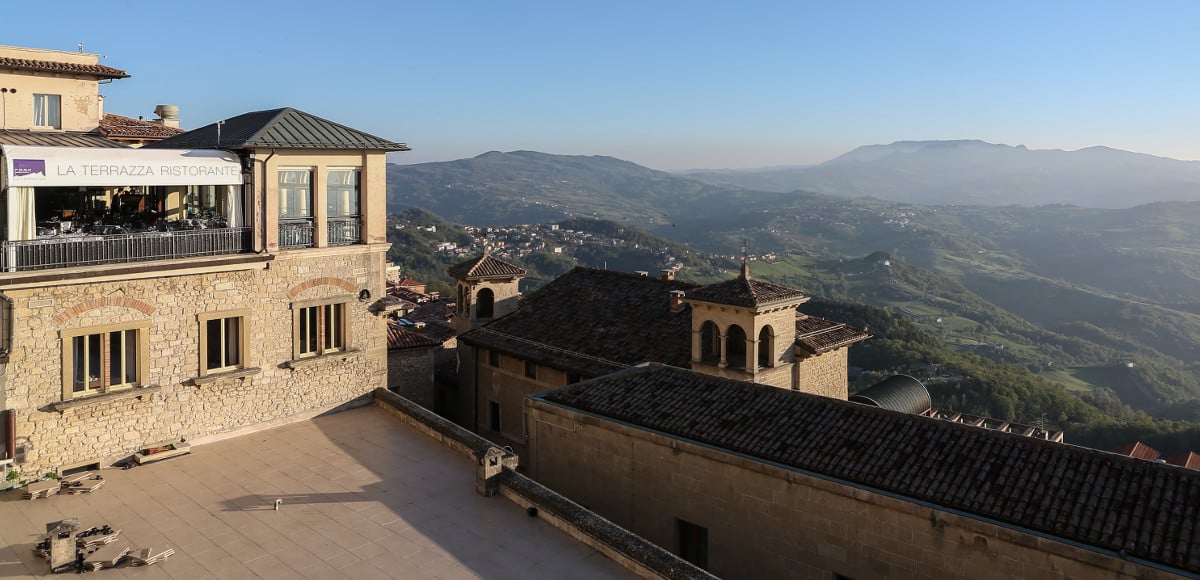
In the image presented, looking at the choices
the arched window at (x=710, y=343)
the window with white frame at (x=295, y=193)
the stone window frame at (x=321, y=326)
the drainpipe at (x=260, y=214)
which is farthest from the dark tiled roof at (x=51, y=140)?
the arched window at (x=710, y=343)

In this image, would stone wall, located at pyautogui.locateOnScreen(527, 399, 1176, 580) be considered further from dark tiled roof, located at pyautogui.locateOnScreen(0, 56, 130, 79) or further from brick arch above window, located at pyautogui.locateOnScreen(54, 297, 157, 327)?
dark tiled roof, located at pyautogui.locateOnScreen(0, 56, 130, 79)

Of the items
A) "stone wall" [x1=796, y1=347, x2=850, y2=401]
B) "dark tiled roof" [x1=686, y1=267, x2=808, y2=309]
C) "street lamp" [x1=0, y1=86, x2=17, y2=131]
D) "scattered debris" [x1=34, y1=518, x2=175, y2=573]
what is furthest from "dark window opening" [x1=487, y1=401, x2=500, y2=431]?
"street lamp" [x1=0, y1=86, x2=17, y2=131]

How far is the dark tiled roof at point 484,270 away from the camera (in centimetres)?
3086

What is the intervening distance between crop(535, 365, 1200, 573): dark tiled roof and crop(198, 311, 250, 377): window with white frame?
736 centimetres

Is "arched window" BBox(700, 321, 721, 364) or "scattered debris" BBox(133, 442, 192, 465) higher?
"arched window" BBox(700, 321, 721, 364)

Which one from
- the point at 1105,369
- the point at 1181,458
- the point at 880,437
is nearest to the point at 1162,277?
the point at 1105,369

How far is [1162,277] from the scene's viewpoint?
18862 centimetres

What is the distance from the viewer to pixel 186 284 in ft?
52.5

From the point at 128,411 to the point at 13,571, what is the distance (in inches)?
186

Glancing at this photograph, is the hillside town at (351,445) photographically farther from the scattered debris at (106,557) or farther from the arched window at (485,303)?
the arched window at (485,303)

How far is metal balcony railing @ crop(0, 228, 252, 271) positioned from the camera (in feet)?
45.3

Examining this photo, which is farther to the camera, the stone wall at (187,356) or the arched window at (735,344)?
the arched window at (735,344)

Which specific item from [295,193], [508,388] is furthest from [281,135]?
[508,388]

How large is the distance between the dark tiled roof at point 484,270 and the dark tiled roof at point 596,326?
1422 millimetres
